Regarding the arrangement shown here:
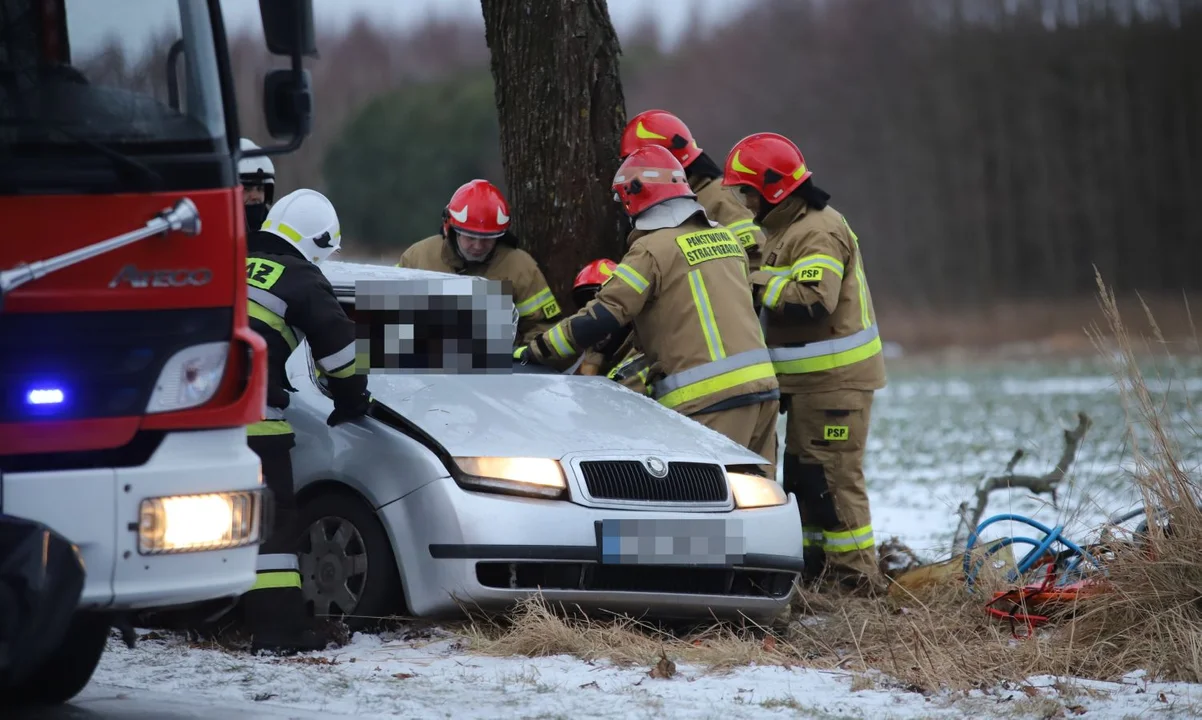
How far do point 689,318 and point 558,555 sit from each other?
178 centimetres

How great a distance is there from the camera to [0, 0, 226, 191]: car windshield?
405 centimetres

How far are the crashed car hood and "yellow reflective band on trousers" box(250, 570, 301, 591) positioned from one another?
0.69 metres

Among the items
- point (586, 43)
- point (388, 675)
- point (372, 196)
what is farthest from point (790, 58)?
point (388, 675)

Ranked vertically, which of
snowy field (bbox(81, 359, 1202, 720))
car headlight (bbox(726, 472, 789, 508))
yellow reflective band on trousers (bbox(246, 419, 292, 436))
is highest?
yellow reflective band on trousers (bbox(246, 419, 292, 436))

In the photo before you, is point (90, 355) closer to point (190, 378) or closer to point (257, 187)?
point (190, 378)

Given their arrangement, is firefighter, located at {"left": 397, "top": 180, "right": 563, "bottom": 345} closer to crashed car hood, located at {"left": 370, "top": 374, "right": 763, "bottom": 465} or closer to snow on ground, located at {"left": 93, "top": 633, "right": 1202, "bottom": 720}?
crashed car hood, located at {"left": 370, "top": 374, "right": 763, "bottom": 465}

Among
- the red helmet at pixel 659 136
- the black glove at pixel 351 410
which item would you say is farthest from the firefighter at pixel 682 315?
the black glove at pixel 351 410

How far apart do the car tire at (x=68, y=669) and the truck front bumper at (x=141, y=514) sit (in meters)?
0.86

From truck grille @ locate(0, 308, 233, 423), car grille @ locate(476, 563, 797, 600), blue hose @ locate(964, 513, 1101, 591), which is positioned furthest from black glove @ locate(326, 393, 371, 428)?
blue hose @ locate(964, 513, 1101, 591)

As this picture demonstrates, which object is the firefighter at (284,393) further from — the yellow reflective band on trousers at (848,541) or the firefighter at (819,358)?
the yellow reflective band on trousers at (848,541)

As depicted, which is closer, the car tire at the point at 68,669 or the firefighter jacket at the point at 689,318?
the car tire at the point at 68,669

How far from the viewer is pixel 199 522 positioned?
405 centimetres

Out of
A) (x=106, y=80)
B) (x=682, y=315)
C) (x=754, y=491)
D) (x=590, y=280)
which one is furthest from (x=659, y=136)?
(x=106, y=80)

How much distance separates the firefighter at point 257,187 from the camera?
6.39 m
